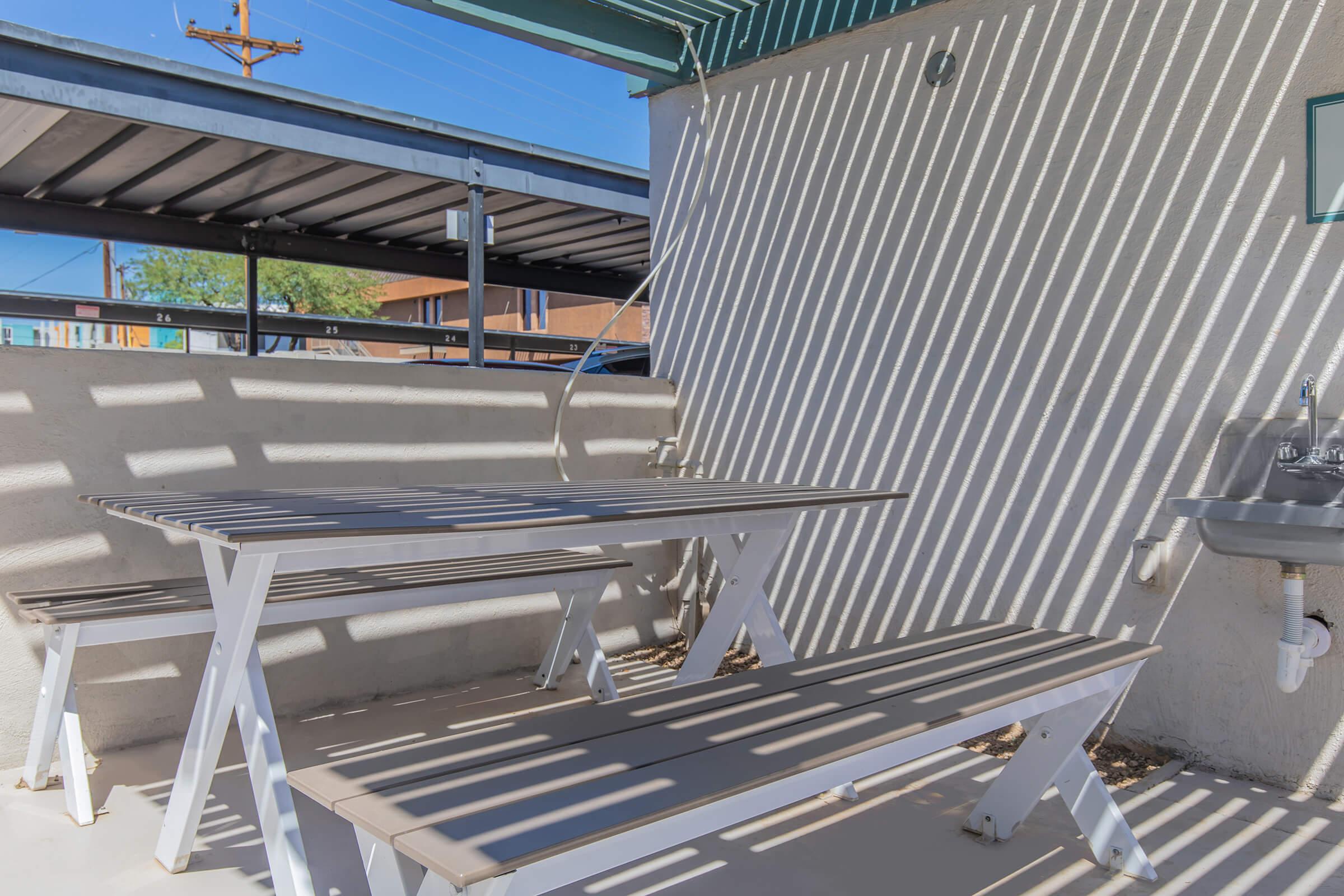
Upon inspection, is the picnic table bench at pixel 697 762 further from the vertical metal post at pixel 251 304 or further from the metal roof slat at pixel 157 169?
the vertical metal post at pixel 251 304

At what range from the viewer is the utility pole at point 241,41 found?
1189 inches

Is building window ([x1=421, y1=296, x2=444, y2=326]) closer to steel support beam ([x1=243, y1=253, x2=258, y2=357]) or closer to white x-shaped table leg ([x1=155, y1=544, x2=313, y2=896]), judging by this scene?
steel support beam ([x1=243, y1=253, x2=258, y2=357])

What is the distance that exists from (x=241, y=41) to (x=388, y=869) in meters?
35.9

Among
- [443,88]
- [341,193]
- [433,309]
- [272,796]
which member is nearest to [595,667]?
[272,796]

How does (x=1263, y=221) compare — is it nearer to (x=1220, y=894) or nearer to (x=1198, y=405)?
(x=1198, y=405)

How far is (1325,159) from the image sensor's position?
96.5 inches

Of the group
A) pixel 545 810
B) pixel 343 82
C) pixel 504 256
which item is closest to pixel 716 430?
pixel 545 810

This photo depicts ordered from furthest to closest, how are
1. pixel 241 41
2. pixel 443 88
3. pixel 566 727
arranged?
1. pixel 443 88
2. pixel 241 41
3. pixel 566 727

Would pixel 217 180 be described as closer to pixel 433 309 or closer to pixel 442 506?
pixel 442 506

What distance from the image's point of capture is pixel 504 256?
8.23 meters

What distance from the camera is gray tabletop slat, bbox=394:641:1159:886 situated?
1.05 metres

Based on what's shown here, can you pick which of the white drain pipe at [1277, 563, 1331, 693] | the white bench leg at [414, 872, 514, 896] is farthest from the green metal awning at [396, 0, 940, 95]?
the white bench leg at [414, 872, 514, 896]

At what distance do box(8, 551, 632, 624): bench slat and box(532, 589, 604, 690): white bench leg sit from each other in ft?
0.46

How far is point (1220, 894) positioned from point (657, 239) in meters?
3.40
